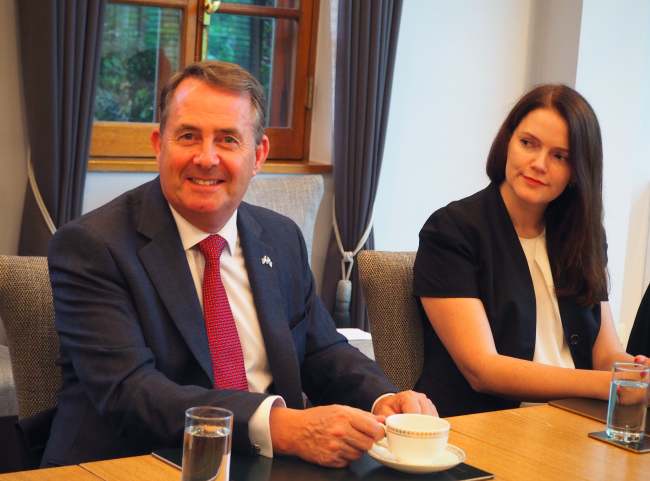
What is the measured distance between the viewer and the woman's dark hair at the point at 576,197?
212 centimetres

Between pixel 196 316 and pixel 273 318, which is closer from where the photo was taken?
pixel 196 316

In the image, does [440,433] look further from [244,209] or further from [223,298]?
[244,209]

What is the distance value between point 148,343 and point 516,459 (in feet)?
2.27

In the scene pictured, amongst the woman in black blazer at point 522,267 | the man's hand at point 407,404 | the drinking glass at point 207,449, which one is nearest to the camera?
the drinking glass at point 207,449

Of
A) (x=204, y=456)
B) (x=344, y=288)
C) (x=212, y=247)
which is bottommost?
(x=344, y=288)

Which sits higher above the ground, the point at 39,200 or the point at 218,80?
the point at 218,80

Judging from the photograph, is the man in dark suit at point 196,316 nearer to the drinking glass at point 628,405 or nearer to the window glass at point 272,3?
the drinking glass at point 628,405

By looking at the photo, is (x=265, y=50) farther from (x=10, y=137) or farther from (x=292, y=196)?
(x=10, y=137)

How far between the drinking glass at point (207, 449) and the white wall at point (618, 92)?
3.65m

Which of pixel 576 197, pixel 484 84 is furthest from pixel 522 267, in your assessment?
pixel 484 84

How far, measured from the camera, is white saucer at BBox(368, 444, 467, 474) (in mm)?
1159

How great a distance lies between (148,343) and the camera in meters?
1.52

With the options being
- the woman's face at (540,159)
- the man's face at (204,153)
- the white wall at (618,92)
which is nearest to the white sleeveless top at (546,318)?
the woman's face at (540,159)

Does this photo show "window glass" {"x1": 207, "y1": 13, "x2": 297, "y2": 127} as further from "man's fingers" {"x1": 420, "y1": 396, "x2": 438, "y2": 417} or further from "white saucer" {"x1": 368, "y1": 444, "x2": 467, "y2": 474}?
"white saucer" {"x1": 368, "y1": 444, "x2": 467, "y2": 474}
